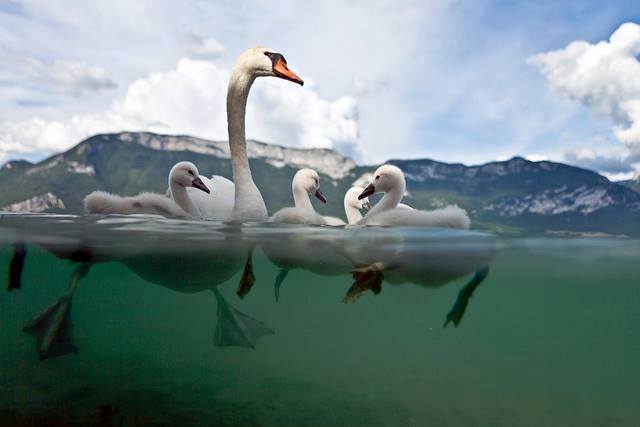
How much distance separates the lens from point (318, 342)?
2491 centimetres

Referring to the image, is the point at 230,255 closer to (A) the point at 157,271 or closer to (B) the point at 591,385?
(A) the point at 157,271

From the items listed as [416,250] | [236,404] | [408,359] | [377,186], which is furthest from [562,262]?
[408,359]

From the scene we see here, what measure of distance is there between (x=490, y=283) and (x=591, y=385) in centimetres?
1803

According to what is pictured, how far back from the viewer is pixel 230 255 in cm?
948

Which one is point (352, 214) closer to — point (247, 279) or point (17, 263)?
point (247, 279)

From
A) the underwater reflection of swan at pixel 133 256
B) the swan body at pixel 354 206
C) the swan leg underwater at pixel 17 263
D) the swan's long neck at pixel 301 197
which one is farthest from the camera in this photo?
the swan body at pixel 354 206

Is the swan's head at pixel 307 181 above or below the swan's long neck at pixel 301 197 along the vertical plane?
above

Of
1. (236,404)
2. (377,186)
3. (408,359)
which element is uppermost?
(377,186)

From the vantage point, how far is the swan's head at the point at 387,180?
8062 mm

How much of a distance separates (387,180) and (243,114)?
93.4 inches

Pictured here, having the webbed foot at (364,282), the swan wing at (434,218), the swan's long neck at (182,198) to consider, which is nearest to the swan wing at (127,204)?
the swan's long neck at (182,198)

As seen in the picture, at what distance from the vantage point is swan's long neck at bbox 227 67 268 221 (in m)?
7.52

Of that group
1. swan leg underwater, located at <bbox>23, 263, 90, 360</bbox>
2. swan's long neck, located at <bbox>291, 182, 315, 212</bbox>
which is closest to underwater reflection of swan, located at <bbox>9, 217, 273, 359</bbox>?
swan leg underwater, located at <bbox>23, 263, 90, 360</bbox>

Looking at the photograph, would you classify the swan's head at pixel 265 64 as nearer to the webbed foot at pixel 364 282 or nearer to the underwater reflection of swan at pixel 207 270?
the underwater reflection of swan at pixel 207 270
